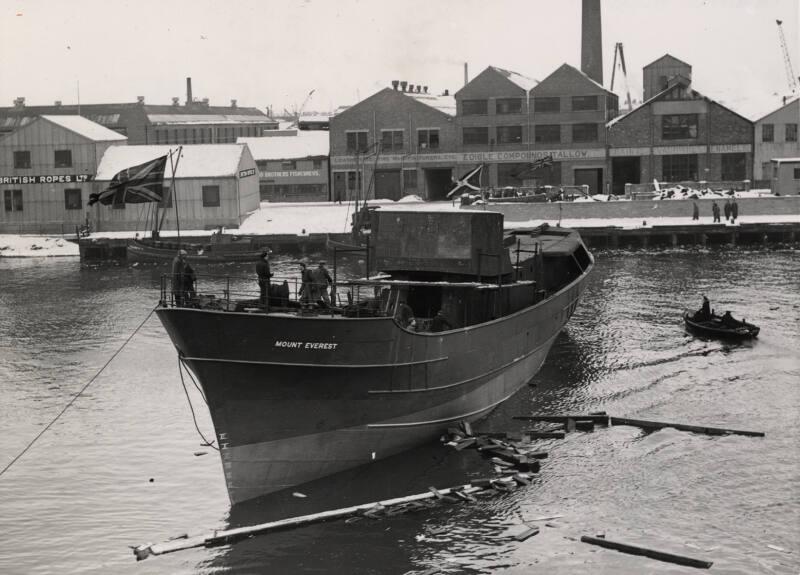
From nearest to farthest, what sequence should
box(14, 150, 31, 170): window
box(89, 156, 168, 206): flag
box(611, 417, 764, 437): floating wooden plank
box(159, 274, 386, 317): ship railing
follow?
box(159, 274, 386, 317): ship railing < box(611, 417, 764, 437): floating wooden plank < box(89, 156, 168, 206): flag < box(14, 150, 31, 170): window

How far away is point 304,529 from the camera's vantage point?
20031mm

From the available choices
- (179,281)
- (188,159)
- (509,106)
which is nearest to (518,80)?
(509,106)

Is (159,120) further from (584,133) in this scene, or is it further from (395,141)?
(584,133)

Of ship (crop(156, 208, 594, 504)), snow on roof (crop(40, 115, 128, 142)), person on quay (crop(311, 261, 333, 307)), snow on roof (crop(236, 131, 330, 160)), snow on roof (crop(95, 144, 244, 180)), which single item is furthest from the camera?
snow on roof (crop(236, 131, 330, 160))

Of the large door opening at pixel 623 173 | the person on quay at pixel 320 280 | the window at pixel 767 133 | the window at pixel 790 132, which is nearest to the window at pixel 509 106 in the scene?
the large door opening at pixel 623 173

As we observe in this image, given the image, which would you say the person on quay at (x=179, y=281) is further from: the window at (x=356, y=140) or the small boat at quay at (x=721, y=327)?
the window at (x=356, y=140)

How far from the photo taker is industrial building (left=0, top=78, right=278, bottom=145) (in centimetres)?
10950

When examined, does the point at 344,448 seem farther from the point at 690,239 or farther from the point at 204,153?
the point at 204,153

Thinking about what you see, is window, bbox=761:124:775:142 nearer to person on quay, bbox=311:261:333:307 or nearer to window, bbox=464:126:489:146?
window, bbox=464:126:489:146

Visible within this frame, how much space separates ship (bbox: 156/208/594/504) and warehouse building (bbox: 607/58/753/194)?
5423 centimetres

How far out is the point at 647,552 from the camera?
18578 millimetres

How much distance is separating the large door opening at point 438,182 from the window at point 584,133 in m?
10.2

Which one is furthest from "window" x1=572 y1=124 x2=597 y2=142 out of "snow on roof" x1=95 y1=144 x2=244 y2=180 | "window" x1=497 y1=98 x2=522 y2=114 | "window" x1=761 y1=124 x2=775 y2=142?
"snow on roof" x1=95 y1=144 x2=244 y2=180

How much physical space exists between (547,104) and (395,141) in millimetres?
12169
